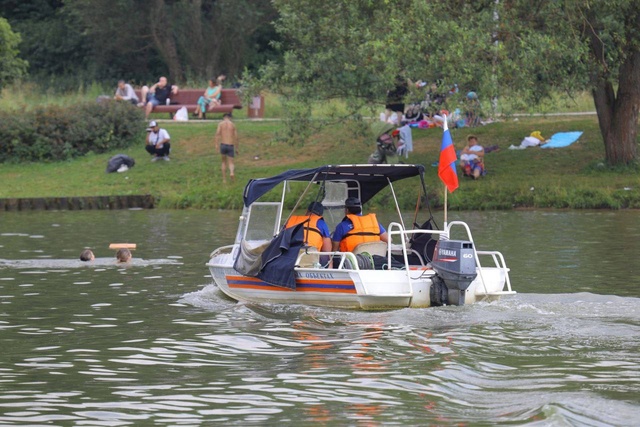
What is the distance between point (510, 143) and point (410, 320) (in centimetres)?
2265

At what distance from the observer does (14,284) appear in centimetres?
2052

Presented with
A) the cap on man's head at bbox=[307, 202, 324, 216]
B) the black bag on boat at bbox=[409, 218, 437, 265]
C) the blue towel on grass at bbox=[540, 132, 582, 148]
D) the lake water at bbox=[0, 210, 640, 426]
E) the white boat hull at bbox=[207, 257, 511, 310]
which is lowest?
the lake water at bbox=[0, 210, 640, 426]

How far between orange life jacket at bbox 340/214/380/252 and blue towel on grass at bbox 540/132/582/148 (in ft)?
65.5

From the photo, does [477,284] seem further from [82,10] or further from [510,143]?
[82,10]

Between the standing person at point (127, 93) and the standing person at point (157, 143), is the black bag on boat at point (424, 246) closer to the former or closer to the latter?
the standing person at point (157, 143)

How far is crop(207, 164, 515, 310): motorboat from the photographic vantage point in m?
16.3

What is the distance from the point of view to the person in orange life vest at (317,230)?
17.5 metres

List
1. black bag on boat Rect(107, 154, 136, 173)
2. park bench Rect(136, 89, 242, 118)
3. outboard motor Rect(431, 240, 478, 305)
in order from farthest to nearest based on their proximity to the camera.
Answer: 1. park bench Rect(136, 89, 242, 118)
2. black bag on boat Rect(107, 154, 136, 173)
3. outboard motor Rect(431, 240, 478, 305)

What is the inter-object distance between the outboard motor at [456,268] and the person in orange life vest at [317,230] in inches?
79.5

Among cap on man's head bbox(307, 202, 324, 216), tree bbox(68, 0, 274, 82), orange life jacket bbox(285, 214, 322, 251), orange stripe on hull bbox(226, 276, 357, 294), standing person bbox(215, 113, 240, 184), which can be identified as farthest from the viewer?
tree bbox(68, 0, 274, 82)

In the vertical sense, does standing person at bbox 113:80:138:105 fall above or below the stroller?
above

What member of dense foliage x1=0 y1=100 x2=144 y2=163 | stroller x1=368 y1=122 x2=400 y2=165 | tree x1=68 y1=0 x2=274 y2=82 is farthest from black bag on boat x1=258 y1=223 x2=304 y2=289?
tree x1=68 y1=0 x2=274 y2=82

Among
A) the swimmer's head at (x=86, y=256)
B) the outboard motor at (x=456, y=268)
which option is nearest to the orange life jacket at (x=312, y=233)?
the outboard motor at (x=456, y=268)

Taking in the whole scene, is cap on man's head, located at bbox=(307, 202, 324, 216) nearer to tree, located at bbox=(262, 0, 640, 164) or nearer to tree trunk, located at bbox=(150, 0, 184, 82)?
tree, located at bbox=(262, 0, 640, 164)
